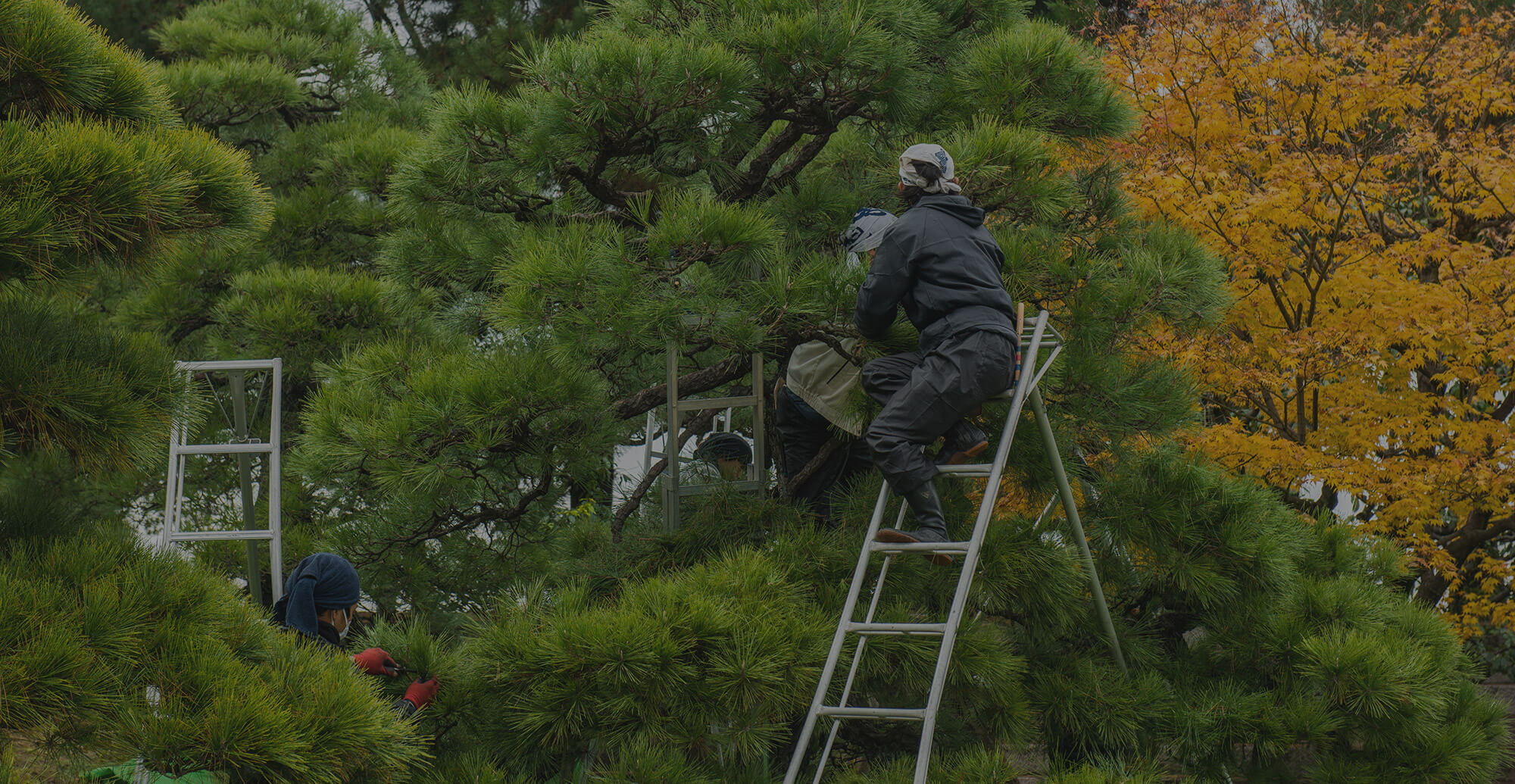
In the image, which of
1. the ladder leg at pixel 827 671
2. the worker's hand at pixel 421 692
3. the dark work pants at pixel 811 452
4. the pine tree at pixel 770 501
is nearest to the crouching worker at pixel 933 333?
the ladder leg at pixel 827 671

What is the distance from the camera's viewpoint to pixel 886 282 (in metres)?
3.21

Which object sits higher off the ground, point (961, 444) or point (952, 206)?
point (952, 206)

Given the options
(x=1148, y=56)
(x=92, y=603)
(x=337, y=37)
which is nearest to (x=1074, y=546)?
(x=92, y=603)

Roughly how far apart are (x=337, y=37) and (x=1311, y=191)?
19.5 ft

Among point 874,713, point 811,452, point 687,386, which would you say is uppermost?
point 687,386

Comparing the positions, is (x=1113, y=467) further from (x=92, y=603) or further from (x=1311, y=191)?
(x=92, y=603)

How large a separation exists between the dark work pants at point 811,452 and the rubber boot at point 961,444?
29.8 inches

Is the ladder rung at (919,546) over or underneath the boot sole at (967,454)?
underneath

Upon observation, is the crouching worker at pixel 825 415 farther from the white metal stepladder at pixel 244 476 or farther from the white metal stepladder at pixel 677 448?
the white metal stepladder at pixel 244 476

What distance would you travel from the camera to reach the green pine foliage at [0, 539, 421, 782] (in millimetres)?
2176

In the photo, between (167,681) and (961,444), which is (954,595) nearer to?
(961,444)

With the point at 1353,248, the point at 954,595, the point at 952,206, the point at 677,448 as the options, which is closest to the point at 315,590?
the point at 677,448

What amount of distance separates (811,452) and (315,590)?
1.75 metres

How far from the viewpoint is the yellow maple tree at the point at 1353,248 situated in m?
5.50
